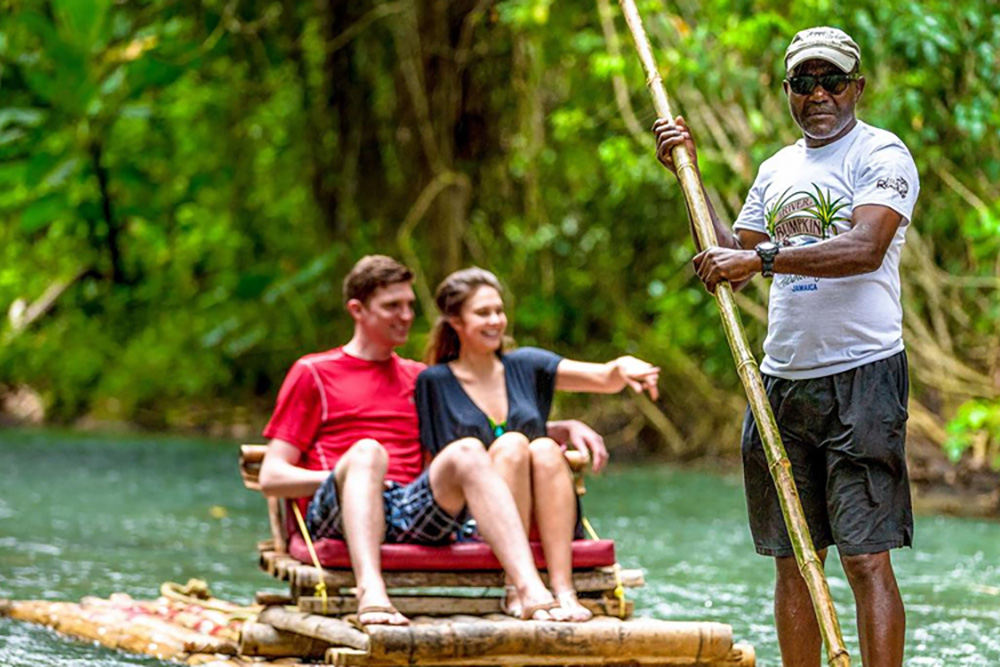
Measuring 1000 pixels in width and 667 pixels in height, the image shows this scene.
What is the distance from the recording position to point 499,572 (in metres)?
4.34

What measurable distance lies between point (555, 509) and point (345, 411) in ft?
2.33

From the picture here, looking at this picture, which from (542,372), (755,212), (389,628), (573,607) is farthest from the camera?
(542,372)

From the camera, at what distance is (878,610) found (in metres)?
3.18

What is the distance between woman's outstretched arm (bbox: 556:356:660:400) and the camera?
4.43 meters

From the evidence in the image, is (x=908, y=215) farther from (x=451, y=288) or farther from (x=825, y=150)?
(x=451, y=288)

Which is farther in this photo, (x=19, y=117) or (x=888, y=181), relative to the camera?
(x=19, y=117)

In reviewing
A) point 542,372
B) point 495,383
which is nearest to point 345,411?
point 495,383

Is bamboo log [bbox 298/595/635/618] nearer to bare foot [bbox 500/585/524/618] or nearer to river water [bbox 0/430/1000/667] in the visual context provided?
bare foot [bbox 500/585/524/618]

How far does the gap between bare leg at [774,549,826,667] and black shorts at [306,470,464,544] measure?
1109 mm

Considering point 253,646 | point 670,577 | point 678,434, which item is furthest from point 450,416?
point 678,434

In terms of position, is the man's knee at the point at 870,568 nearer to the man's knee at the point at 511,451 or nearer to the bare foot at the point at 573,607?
the bare foot at the point at 573,607

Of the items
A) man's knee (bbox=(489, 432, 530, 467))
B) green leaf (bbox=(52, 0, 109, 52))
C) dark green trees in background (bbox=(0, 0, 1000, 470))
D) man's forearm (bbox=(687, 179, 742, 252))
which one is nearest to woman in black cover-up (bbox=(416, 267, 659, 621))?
man's knee (bbox=(489, 432, 530, 467))

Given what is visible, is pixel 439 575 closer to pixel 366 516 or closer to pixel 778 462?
pixel 366 516

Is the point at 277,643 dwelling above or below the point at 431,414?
below
